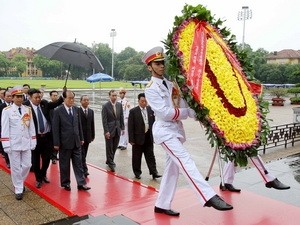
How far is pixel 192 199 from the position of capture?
414 cm

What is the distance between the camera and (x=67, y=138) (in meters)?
5.34

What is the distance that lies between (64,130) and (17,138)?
2.35ft

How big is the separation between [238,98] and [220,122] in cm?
43

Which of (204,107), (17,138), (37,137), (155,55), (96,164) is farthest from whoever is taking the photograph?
(96,164)

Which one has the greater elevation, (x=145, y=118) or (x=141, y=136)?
(x=145, y=118)

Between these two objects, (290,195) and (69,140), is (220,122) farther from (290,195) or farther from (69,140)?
(69,140)

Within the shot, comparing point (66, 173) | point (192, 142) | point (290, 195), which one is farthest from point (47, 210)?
point (192, 142)

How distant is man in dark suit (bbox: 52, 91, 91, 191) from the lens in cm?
534

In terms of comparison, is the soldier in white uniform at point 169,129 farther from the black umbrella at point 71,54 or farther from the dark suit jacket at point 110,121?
the dark suit jacket at point 110,121

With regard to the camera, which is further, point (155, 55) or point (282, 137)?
point (282, 137)

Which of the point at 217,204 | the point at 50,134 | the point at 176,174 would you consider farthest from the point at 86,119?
the point at 217,204

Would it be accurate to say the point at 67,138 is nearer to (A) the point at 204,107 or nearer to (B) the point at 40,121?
(B) the point at 40,121

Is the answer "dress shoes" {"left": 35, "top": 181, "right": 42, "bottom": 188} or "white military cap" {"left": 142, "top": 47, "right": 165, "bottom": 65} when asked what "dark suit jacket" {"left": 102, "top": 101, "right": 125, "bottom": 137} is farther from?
"white military cap" {"left": 142, "top": 47, "right": 165, "bottom": 65}

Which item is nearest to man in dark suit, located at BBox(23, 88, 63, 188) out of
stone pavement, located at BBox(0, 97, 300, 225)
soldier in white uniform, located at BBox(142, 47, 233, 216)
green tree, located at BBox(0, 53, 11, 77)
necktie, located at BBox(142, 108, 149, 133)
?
stone pavement, located at BBox(0, 97, 300, 225)
